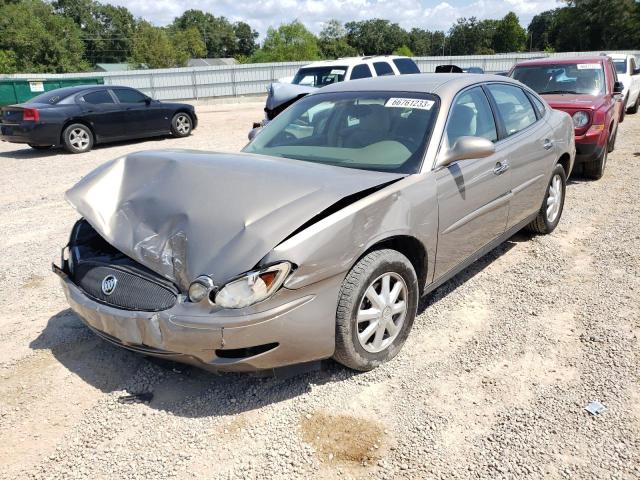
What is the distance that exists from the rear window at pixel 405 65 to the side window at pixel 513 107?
28.1 ft

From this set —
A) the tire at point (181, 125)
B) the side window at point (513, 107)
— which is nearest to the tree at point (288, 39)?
the tire at point (181, 125)

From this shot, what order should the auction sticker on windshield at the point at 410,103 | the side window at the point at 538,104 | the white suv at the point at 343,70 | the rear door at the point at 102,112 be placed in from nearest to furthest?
the auction sticker on windshield at the point at 410,103 → the side window at the point at 538,104 → the white suv at the point at 343,70 → the rear door at the point at 102,112

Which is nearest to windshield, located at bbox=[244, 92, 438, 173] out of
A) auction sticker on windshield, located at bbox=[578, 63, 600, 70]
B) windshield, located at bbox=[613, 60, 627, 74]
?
auction sticker on windshield, located at bbox=[578, 63, 600, 70]

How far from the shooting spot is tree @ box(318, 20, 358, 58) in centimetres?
10175

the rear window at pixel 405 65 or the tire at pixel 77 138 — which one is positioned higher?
the rear window at pixel 405 65

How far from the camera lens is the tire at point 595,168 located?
7.36 meters

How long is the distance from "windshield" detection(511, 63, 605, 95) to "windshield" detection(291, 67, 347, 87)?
4437mm

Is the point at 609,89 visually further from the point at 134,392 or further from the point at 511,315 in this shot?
the point at 134,392

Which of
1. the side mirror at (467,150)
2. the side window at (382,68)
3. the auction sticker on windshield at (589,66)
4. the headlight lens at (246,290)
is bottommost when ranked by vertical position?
the headlight lens at (246,290)

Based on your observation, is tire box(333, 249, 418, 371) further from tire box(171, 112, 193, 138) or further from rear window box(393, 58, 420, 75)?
tire box(171, 112, 193, 138)

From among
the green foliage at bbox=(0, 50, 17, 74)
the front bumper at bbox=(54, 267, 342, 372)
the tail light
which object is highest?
the green foliage at bbox=(0, 50, 17, 74)

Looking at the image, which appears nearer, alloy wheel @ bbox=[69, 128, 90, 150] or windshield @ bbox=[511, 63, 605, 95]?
windshield @ bbox=[511, 63, 605, 95]

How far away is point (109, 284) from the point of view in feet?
9.34

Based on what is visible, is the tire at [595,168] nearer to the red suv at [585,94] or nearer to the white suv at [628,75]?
the red suv at [585,94]
